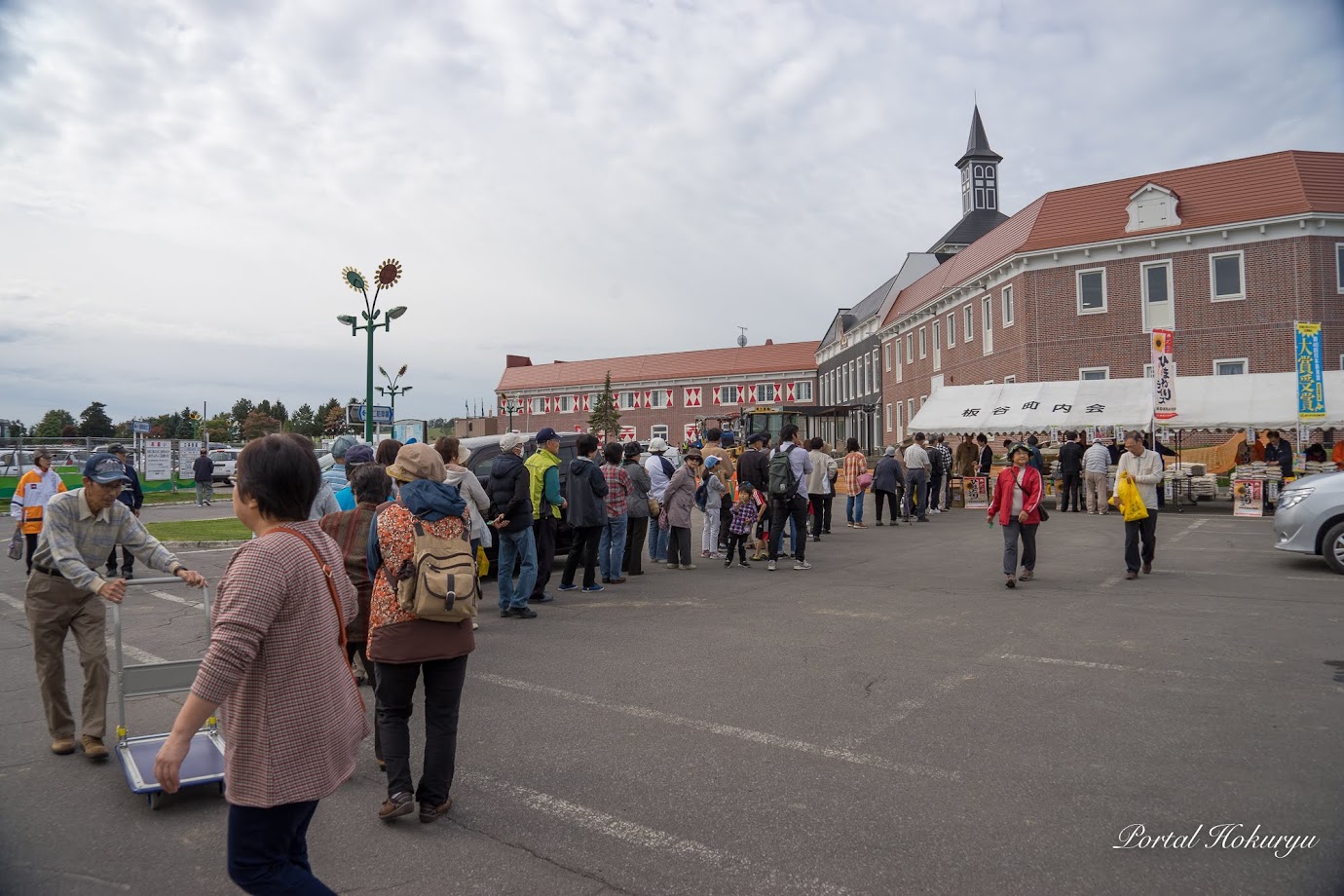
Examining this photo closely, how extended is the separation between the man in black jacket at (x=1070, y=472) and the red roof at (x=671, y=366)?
55.6m

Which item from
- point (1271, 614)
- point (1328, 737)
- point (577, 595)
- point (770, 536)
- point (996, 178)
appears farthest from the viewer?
point (996, 178)

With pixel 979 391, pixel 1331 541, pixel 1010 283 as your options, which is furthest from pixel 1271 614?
pixel 1010 283

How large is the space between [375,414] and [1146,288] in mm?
→ 29306

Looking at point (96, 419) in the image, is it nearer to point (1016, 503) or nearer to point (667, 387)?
point (667, 387)

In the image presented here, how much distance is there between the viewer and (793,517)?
1216 centimetres

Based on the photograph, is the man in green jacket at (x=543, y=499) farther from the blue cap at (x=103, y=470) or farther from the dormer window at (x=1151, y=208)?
the dormer window at (x=1151, y=208)

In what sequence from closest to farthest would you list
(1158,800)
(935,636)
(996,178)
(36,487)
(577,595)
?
(1158,800), (935,636), (577,595), (36,487), (996,178)

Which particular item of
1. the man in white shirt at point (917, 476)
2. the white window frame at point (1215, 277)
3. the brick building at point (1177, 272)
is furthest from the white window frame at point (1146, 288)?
the man in white shirt at point (917, 476)

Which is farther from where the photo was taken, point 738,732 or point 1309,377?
point 1309,377

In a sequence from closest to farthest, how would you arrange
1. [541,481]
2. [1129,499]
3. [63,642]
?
[63,642] < [541,481] < [1129,499]

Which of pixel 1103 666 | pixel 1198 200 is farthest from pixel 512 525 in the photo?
pixel 1198 200

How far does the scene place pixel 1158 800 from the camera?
4.12 m

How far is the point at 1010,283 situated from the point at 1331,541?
93.5ft

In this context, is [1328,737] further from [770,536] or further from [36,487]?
[36,487]
